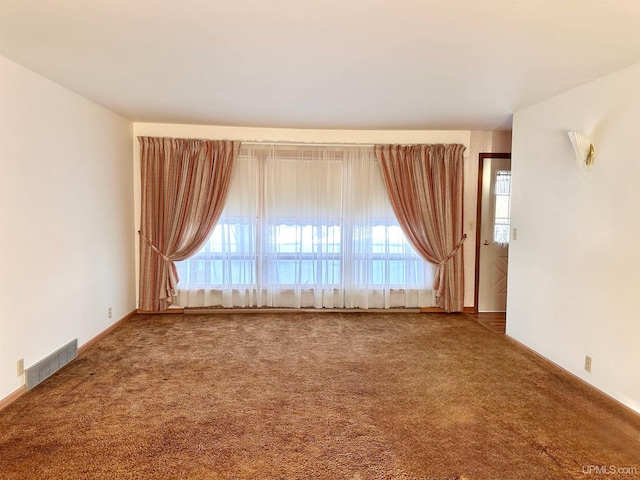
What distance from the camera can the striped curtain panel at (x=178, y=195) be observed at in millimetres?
4719

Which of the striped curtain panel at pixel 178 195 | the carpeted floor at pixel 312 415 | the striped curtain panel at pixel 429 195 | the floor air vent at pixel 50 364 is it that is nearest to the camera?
the carpeted floor at pixel 312 415

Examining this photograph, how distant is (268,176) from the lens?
16.1 ft

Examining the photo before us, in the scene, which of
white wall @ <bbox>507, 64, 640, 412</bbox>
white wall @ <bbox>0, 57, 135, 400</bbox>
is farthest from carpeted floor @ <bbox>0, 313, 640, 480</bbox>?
white wall @ <bbox>0, 57, 135, 400</bbox>

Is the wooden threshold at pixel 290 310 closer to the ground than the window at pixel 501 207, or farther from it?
closer to the ground

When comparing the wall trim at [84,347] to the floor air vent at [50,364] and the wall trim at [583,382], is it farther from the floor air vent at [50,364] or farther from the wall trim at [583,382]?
the wall trim at [583,382]

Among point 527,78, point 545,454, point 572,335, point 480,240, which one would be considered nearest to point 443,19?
point 527,78

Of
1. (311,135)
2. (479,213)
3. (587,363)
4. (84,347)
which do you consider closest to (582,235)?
(587,363)

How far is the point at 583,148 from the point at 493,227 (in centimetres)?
227

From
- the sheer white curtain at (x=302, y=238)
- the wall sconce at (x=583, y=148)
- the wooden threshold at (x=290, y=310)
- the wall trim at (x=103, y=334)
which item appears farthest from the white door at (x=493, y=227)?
the wall trim at (x=103, y=334)

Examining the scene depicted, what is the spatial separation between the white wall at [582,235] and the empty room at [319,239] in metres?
0.02

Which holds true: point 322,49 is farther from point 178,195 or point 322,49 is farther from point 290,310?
point 290,310

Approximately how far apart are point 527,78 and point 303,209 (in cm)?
289

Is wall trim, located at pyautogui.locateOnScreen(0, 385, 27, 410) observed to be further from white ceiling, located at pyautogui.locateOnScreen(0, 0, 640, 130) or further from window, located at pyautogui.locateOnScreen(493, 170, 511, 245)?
window, located at pyautogui.locateOnScreen(493, 170, 511, 245)

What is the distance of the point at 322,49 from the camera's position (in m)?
2.39
